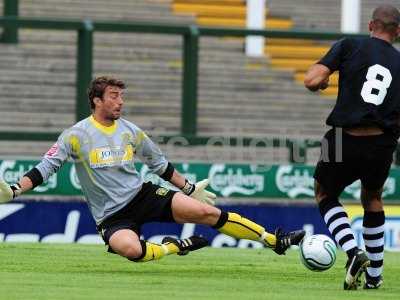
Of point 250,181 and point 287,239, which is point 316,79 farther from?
point 250,181

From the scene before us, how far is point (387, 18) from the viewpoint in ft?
30.4

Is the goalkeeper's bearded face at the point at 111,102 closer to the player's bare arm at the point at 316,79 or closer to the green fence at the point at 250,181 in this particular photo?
the player's bare arm at the point at 316,79

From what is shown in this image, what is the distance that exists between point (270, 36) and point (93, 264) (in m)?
6.67

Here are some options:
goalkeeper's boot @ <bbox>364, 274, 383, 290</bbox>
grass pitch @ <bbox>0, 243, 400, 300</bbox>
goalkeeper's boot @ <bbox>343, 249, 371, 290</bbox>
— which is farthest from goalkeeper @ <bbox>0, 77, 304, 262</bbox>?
goalkeeper's boot @ <bbox>343, 249, 371, 290</bbox>

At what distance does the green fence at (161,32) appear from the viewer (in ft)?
52.1

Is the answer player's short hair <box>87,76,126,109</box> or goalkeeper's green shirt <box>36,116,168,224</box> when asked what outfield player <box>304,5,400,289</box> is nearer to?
goalkeeper's green shirt <box>36,116,168,224</box>

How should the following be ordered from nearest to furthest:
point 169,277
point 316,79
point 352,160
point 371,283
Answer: point 316,79 < point 352,160 < point 371,283 < point 169,277

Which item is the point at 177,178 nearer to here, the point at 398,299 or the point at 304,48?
the point at 398,299

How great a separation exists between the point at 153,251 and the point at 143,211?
52 cm

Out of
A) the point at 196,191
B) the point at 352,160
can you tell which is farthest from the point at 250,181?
the point at 352,160

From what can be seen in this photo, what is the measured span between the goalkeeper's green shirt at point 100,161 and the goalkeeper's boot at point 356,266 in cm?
220

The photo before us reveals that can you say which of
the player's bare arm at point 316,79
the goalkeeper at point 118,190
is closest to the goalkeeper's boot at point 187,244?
the goalkeeper at point 118,190

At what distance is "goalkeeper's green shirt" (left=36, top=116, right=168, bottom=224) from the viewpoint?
409 inches

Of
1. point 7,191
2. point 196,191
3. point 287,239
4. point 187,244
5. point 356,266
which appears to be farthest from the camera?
point 196,191
